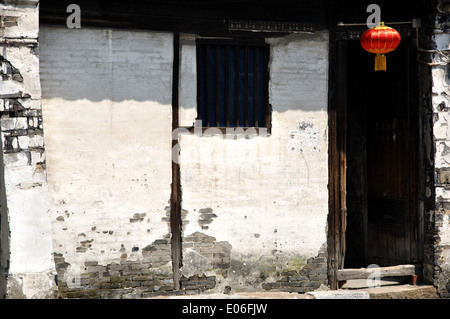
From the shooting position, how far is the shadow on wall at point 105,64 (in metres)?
6.76

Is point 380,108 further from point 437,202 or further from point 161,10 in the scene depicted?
point 161,10

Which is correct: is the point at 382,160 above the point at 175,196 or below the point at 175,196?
above

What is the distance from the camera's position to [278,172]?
777 cm

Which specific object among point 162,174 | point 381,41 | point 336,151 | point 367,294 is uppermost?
point 381,41

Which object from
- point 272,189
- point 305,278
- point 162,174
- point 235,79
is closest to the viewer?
point 162,174

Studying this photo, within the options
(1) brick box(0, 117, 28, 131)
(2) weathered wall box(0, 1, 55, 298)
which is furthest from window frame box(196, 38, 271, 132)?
(1) brick box(0, 117, 28, 131)

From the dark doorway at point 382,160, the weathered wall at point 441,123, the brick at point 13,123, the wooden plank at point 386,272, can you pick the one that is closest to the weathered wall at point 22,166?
the brick at point 13,123

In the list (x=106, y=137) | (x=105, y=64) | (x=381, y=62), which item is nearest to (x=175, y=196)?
(x=106, y=137)

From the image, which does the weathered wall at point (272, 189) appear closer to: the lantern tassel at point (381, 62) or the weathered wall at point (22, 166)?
the lantern tassel at point (381, 62)

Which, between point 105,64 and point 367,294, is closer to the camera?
point 105,64

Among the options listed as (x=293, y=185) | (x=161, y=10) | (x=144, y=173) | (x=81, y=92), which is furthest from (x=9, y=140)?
(x=293, y=185)

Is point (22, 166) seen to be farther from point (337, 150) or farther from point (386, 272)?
point (386, 272)

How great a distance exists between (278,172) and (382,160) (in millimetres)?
2118

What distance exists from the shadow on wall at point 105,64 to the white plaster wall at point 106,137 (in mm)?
11
